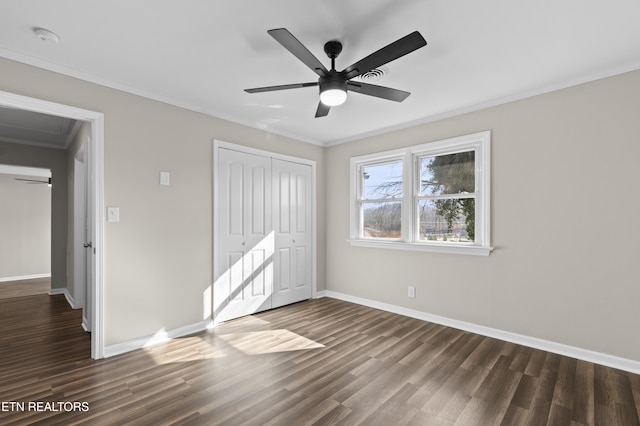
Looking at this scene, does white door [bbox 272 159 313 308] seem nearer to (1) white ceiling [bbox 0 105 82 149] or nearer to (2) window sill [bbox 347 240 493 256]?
(2) window sill [bbox 347 240 493 256]

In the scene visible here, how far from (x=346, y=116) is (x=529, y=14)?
2.13 metres

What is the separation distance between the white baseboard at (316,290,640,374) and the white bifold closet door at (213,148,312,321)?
127cm

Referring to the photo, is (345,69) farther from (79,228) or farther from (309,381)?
(79,228)

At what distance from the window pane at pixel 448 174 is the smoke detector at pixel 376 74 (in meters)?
1.54

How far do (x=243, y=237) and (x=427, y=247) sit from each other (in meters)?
2.36

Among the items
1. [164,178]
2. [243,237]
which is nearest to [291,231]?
[243,237]

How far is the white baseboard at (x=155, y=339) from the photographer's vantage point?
Result: 2833 mm

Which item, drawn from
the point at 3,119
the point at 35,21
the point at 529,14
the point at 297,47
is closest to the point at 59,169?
the point at 3,119

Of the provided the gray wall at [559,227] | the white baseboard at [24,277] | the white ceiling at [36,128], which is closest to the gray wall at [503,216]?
the gray wall at [559,227]

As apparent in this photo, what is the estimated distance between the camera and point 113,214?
9.37 ft

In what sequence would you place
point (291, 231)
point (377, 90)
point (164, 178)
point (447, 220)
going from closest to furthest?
point (377, 90) → point (164, 178) → point (447, 220) → point (291, 231)

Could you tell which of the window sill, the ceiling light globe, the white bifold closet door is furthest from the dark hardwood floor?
the ceiling light globe

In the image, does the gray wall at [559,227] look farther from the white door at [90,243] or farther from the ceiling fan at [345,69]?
the white door at [90,243]

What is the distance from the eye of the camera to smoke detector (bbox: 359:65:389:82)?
100 inches
